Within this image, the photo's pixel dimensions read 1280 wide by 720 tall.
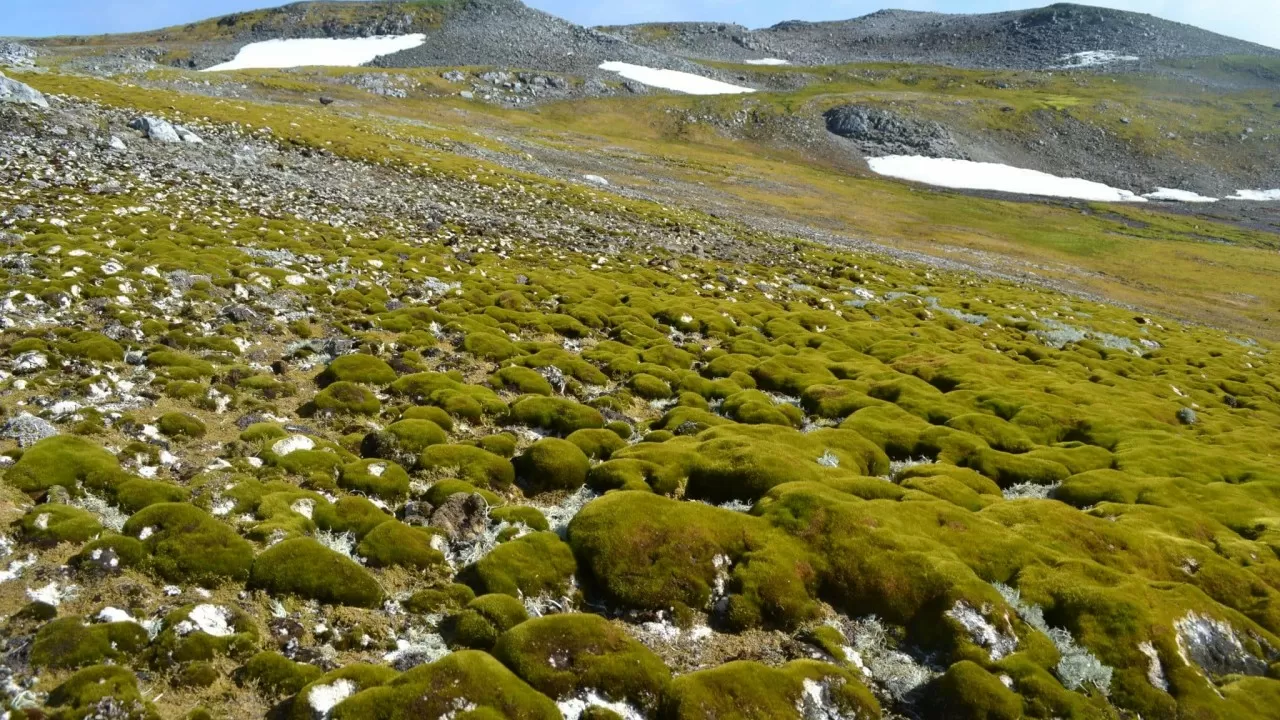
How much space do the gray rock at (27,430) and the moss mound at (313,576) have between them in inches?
220

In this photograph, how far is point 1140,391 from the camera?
31672mm

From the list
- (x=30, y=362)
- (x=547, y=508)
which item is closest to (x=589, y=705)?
(x=547, y=508)

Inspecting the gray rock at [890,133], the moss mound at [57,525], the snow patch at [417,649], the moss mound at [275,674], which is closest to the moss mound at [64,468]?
the moss mound at [57,525]

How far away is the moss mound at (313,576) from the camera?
10062 mm

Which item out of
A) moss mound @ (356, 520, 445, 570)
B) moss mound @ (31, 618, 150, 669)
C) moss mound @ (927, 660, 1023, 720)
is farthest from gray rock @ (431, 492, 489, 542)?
moss mound @ (927, 660, 1023, 720)

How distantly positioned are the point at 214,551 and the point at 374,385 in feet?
28.5

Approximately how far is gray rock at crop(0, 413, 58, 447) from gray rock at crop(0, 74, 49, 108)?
46.3 metres

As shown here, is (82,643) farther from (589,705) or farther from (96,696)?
(589,705)

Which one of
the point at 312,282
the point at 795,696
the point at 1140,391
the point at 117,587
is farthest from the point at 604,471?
the point at 1140,391

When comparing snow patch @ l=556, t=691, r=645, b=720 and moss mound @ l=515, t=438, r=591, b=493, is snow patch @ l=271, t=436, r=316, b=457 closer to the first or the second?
moss mound @ l=515, t=438, r=591, b=493

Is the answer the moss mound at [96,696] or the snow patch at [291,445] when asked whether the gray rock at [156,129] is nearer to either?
the snow patch at [291,445]

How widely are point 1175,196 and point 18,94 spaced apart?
201m

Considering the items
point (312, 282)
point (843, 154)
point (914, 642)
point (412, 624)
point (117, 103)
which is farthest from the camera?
point (843, 154)

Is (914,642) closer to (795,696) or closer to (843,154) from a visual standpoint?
(795,696)
